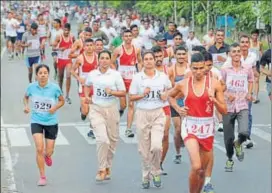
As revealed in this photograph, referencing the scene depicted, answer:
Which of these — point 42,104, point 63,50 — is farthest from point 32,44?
point 42,104

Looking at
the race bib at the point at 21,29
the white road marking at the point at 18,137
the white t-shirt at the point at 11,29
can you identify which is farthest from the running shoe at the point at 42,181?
the race bib at the point at 21,29

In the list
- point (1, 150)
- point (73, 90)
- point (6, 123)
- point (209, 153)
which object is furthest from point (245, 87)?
point (73, 90)

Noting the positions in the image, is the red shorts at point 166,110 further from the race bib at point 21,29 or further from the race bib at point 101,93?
the race bib at point 21,29

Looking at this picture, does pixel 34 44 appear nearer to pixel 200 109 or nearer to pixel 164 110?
pixel 164 110

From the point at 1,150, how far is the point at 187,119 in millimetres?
5222

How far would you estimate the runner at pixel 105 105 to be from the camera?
36.8 feet

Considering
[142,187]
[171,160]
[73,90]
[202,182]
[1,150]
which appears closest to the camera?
[202,182]

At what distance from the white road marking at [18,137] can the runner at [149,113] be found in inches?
160

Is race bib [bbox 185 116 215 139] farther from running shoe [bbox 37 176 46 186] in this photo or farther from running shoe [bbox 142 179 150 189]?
running shoe [bbox 37 176 46 186]

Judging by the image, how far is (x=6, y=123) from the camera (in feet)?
55.8

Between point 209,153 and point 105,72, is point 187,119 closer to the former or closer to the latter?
point 209,153

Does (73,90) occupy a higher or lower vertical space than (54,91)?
lower

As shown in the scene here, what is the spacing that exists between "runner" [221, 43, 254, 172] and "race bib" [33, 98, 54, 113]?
2.55m

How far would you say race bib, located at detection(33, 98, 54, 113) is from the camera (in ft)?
36.7
